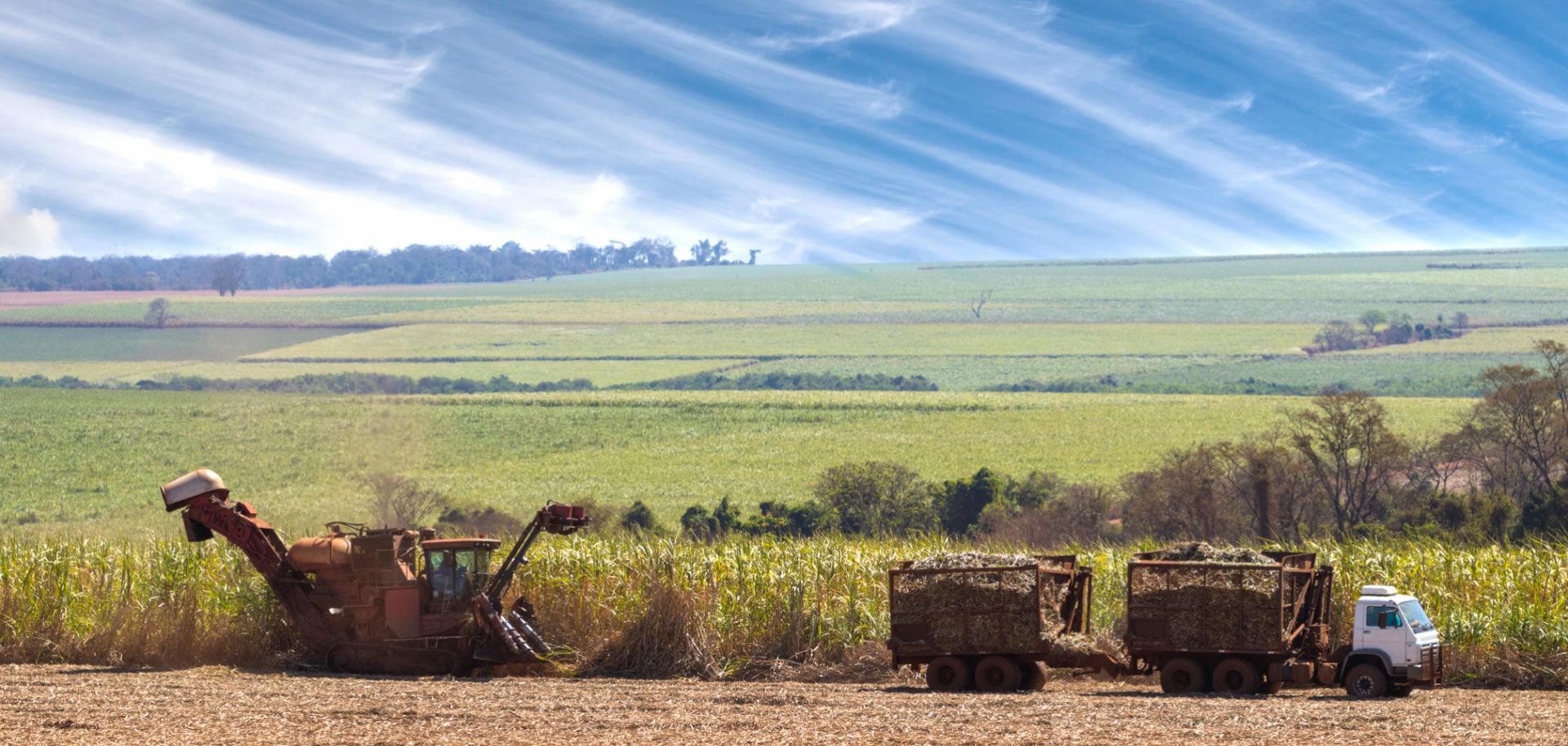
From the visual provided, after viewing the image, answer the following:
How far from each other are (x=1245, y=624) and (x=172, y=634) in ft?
45.4

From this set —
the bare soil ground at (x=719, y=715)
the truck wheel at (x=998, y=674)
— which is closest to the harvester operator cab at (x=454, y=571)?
the bare soil ground at (x=719, y=715)

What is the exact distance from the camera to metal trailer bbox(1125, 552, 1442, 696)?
1698 centimetres

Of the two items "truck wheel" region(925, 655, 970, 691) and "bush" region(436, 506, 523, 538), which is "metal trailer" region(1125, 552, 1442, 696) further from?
"bush" region(436, 506, 523, 538)

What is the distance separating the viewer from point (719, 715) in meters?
15.5

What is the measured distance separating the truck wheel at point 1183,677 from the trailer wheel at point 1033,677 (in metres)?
1.38

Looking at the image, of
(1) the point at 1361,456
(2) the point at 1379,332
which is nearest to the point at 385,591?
(1) the point at 1361,456

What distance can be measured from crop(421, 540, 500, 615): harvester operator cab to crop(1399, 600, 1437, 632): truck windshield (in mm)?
11136

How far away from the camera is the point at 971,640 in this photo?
1780cm

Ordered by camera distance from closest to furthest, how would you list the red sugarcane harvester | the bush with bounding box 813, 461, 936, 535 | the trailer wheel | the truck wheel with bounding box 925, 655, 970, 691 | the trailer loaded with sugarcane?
the trailer loaded with sugarcane < the truck wheel with bounding box 925, 655, 970, 691 < the trailer wheel < the red sugarcane harvester < the bush with bounding box 813, 461, 936, 535

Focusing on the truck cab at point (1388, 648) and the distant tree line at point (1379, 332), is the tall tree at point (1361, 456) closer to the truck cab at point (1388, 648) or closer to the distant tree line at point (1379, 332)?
the truck cab at point (1388, 648)

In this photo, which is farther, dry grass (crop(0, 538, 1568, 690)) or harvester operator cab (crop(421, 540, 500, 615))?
harvester operator cab (crop(421, 540, 500, 615))

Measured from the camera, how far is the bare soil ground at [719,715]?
14.0 metres

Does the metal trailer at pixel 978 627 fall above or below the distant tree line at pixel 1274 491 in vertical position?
below

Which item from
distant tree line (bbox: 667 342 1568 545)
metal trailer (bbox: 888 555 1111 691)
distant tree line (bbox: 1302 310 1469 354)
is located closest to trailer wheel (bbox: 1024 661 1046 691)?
metal trailer (bbox: 888 555 1111 691)
